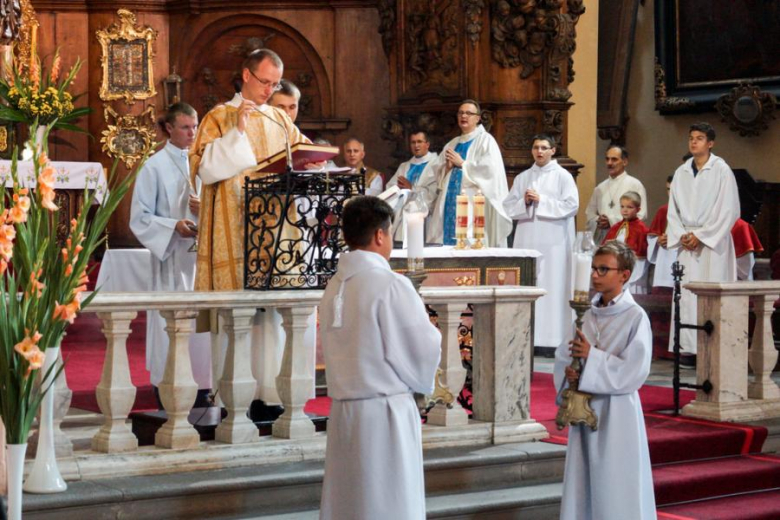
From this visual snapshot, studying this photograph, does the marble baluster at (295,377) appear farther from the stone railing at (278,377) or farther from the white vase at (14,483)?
the white vase at (14,483)

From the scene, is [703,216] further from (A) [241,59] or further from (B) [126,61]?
(B) [126,61]

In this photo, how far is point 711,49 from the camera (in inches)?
604

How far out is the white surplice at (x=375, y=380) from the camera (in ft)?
14.8

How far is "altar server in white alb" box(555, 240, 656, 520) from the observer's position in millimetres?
5301

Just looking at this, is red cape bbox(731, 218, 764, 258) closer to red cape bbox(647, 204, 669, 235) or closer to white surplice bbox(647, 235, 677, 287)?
white surplice bbox(647, 235, 677, 287)

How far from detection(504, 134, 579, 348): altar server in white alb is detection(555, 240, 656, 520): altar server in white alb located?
518cm

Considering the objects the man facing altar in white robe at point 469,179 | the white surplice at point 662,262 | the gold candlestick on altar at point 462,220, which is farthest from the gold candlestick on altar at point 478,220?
the white surplice at point 662,262

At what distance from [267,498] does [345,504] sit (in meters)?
0.90

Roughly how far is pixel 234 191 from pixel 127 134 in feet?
23.7

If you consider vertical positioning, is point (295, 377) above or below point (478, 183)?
below

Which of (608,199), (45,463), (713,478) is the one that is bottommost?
(713,478)

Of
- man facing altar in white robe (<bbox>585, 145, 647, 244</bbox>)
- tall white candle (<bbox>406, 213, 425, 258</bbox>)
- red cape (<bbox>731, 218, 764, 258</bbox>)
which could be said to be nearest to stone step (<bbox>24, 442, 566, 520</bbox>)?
tall white candle (<bbox>406, 213, 425, 258</bbox>)

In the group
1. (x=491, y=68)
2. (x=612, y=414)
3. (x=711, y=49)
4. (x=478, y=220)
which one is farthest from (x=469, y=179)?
(x=711, y=49)

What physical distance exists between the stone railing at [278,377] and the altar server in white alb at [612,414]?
A: 76cm
